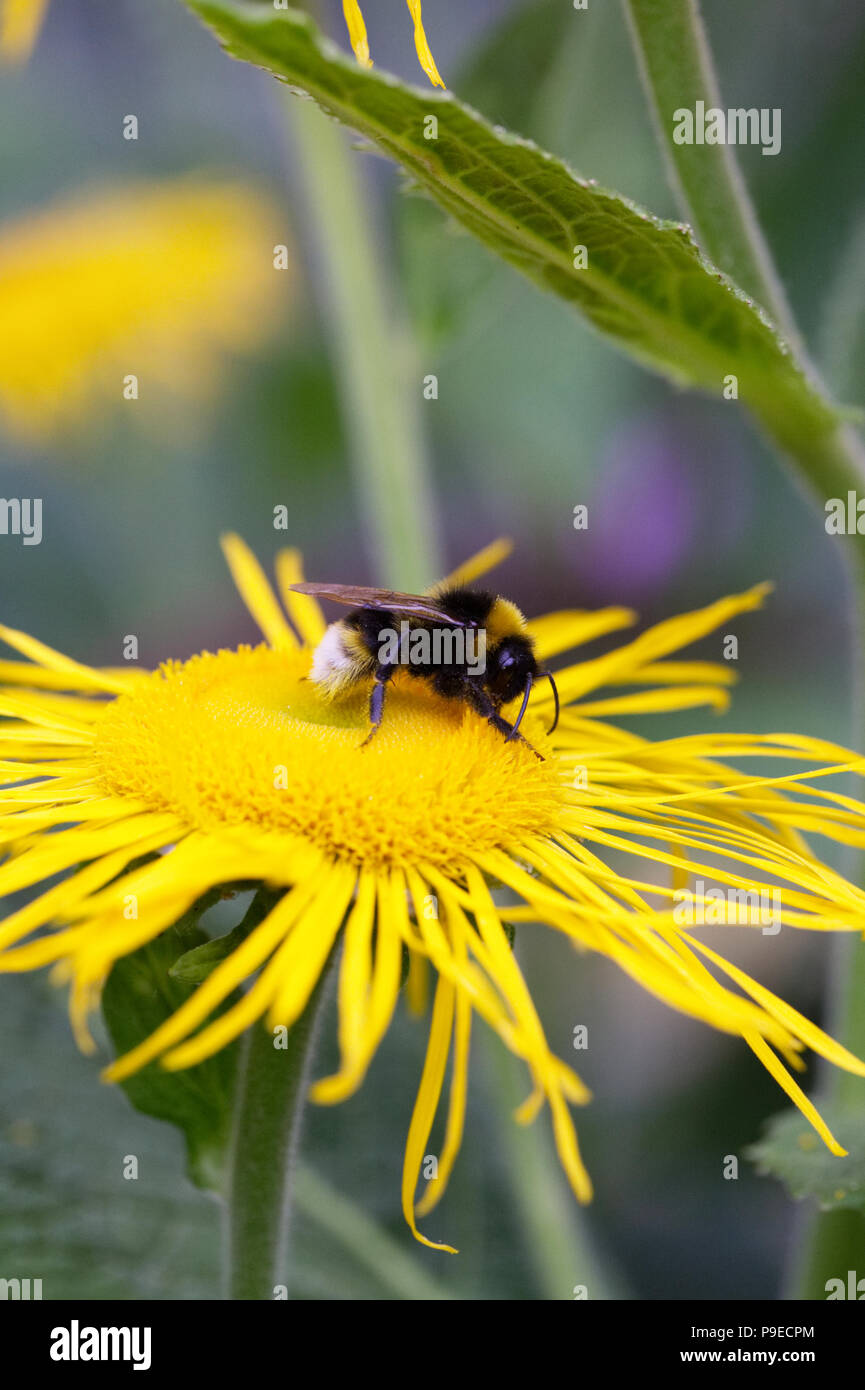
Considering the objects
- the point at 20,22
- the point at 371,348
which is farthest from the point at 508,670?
the point at 20,22

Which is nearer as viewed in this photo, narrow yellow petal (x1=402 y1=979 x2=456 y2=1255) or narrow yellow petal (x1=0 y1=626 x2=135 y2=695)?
narrow yellow petal (x1=402 y1=979 x2=456 y2=1255)

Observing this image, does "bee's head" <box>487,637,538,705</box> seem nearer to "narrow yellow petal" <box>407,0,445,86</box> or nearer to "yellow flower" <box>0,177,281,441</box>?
"narrow yellow petal" <box>407,0,445,86</box>

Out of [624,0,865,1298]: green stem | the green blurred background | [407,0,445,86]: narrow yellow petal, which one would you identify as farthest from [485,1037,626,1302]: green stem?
[407,0,445,86]: narrow yellow petal

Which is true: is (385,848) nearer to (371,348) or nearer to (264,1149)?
(264,1149)

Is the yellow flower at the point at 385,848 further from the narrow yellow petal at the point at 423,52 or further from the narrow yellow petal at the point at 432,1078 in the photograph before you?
the narrow yellow petal at the point at 423,52

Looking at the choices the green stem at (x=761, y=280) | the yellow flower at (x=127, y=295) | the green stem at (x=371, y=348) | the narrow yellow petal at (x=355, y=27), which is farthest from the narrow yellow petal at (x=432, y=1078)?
the yellow flower at (x=127, y=295)

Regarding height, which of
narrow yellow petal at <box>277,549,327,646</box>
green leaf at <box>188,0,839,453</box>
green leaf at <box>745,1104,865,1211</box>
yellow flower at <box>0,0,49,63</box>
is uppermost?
yellow flower at <box>0,0,49,63</box>

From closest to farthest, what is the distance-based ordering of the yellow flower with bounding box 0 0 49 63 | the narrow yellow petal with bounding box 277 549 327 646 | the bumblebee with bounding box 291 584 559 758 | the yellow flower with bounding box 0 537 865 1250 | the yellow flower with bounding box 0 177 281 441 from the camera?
1. the yellow flower with bounding box 0 537 865 1250
2. the bumblebee with bounding box 291 584 559 758
3. the narrow yellow petal with bounding box 277 549 327 646
4. the yellow flower with bounding box 0 0 49 63
5. the yellow flower with bounding box 0 177 281 441
